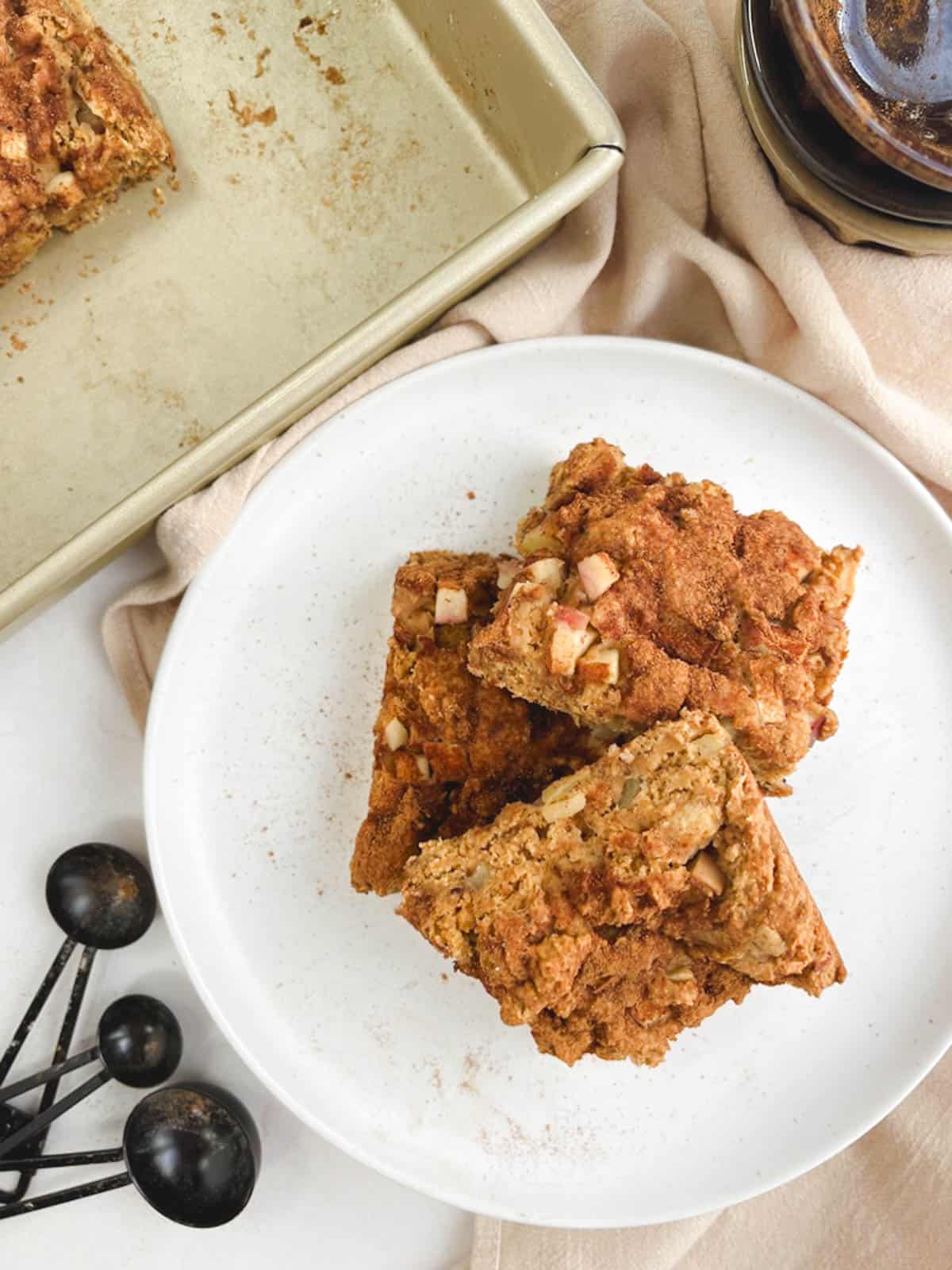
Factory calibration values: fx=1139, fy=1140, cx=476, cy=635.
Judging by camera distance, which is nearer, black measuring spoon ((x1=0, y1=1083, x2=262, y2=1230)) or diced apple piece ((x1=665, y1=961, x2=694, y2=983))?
diced apple piece ((x1=665, y1=961, x2=694, y2=983))

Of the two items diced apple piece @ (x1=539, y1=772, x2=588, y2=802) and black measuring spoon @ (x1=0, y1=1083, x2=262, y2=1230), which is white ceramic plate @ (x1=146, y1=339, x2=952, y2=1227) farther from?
diced apple piece @ (x1=539, y1=772, x2=588, y2=802)

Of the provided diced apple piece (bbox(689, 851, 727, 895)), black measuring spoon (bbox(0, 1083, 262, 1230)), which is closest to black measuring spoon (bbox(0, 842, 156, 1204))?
black measuring spoon (bbox(0, 1083, 262, 1230))

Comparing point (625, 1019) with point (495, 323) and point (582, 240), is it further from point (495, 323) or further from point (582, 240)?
point (582, 240)

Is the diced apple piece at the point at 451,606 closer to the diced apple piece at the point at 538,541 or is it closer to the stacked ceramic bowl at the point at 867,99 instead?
the diced apple piece at the point at 538,541

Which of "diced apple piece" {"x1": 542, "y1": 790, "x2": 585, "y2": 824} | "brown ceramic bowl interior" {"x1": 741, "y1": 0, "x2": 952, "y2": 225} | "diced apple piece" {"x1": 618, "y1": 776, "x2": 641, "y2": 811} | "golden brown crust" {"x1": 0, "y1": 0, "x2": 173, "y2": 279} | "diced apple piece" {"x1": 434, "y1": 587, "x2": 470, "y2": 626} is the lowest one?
"diced apple piece" {"x1": 618, "y1": 776, "x2": 641, "y2": 811}

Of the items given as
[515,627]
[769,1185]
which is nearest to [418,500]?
[515,627]

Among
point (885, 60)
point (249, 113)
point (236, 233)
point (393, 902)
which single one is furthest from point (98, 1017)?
point (885, 60)

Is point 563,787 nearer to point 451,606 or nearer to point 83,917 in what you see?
point 451,606

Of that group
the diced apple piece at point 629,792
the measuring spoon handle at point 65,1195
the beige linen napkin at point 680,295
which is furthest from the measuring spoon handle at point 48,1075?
the diced apple piece at point 629,792
